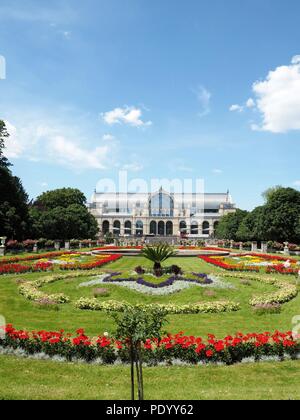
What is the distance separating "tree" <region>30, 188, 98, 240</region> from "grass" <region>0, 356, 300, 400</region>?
48.7 meters

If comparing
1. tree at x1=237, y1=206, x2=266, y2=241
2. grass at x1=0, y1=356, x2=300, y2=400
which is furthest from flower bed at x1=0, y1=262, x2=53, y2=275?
tree at x1=237, y1=206, x2=266, y2=241

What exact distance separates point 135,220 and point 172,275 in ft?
408

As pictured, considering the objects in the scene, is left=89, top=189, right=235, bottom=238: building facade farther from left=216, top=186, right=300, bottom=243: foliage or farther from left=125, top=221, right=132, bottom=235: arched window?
left=216, top=186, right=300, bottom=243: foliage

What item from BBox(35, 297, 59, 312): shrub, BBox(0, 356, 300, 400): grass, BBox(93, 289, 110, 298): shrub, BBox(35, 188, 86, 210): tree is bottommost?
BBox(0, 356, 300, 400): grass

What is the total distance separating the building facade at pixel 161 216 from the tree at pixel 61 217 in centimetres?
5454

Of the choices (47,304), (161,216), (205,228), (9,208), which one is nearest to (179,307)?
(47,304)

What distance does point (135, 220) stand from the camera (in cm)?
Result: 14812

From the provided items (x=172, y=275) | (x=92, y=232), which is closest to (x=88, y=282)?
(x=172, y=275)

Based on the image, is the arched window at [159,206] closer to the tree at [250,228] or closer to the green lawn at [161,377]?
the tree at [250,228]

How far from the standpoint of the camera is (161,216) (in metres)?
148

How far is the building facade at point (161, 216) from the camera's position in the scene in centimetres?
14750

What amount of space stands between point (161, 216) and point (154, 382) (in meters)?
139

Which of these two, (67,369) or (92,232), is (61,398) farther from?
(92,232)

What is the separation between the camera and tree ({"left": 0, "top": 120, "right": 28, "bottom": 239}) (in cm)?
5000
